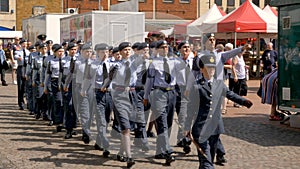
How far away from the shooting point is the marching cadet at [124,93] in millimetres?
8758

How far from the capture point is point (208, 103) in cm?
781

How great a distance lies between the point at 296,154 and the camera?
9695mm

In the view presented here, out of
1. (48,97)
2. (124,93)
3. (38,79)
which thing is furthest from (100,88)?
(38,79)

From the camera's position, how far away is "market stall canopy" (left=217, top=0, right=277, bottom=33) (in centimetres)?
2389

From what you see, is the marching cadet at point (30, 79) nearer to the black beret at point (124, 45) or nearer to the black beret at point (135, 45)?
the black beret at point (135, 45)

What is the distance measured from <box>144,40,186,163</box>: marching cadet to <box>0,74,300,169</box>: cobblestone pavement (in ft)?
1.30

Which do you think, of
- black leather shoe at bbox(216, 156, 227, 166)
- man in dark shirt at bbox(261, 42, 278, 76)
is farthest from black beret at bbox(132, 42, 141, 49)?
man in dark shirt at bbox(261, 42, 278, 76)

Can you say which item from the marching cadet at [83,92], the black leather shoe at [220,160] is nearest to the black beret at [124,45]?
the marching cadet at [83,92]

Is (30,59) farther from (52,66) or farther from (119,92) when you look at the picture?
(119,92)

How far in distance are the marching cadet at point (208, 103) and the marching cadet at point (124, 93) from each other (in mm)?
1198

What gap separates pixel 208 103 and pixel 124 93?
169 centimetres

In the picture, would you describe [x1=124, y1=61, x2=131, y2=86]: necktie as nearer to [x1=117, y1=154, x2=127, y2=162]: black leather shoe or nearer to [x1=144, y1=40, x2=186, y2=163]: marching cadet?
[x1=144, y1=40, x2=186, y2=163]: marching cadet

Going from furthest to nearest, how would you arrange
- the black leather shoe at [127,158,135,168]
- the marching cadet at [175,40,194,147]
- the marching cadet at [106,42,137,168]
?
the marching cadet at [175,40,194,147] < the marching cadet at [106,42,137,168] < the black leather shoe at [127,158,135,168]

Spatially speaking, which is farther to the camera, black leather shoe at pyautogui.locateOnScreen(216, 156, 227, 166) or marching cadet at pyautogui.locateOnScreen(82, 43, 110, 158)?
marching cadet at pyautogui.locateOnScreen(82, 43, 110, 158)
